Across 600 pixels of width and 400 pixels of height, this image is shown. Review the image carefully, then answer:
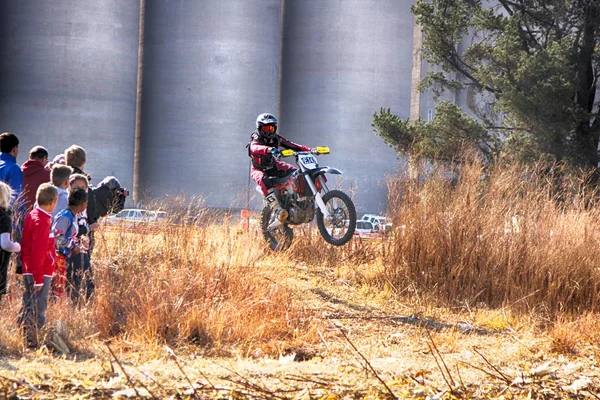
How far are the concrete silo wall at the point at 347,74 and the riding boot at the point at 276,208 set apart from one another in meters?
27.5

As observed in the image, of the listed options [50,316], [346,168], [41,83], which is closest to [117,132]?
[41,83]

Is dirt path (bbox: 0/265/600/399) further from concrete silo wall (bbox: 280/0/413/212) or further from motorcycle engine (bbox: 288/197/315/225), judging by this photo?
concrete silo wall (bbox: 280/0/413/212)

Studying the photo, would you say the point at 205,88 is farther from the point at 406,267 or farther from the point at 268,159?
the point at 406,267

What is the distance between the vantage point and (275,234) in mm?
12289

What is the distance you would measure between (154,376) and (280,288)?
9.65 ft

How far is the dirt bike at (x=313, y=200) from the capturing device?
1102cm

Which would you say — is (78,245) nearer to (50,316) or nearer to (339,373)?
(50,316)

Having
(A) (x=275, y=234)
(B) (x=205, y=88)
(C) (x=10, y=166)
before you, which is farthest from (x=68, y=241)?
(B) (x=205, y=88)

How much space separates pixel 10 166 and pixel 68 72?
28.2 metres

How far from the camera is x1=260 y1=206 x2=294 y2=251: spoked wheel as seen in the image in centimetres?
1215

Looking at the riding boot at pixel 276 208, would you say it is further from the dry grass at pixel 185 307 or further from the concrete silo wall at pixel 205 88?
the concrete silo wall at pixel 205 88

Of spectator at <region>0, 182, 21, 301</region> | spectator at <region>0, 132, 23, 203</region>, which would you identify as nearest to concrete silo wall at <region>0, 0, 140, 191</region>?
spectator at <region>0, 132, 23, 203</region>

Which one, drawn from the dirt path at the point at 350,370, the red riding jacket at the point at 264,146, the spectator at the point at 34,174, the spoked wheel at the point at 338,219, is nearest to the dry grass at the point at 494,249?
the spoked wheel at the point at 338,219

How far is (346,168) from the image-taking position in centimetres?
4019
